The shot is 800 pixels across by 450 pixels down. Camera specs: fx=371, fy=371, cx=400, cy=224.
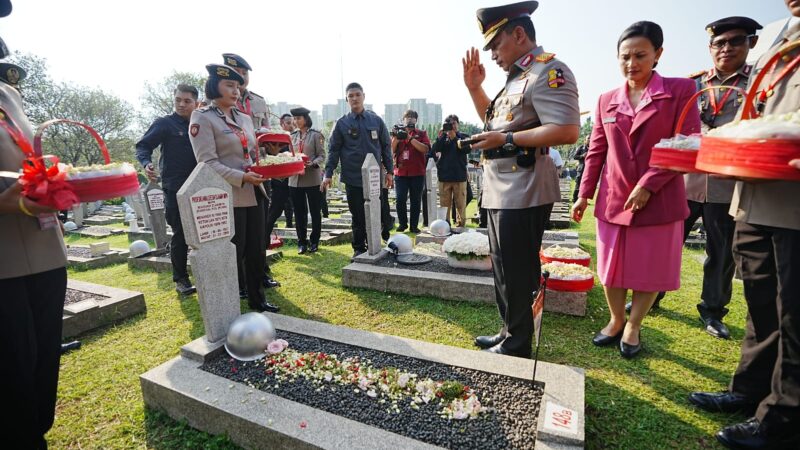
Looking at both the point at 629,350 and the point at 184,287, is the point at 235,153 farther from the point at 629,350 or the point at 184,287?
the point at 629,350

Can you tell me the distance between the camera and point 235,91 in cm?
365

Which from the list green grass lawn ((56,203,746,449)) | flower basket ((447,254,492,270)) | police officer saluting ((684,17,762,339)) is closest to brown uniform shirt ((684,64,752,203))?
police officer saluting ((684,17,762,339))

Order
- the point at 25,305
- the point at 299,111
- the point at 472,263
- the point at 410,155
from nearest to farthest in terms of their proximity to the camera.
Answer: the point at 25,305, the point at 472,263, the point at 299,111, the point at 410,155

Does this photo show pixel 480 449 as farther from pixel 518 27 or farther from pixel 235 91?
pixel 235 91

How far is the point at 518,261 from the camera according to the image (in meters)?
2.65

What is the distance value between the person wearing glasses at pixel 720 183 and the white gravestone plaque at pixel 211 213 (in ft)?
13.5

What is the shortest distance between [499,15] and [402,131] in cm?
535

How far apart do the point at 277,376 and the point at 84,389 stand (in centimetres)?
164


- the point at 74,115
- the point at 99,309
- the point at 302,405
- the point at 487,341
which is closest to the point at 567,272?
the point at 487,341

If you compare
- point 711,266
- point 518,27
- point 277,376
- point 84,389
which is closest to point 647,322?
point 711,266

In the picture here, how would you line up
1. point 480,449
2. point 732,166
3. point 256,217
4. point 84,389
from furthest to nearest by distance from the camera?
point 256,217 < point 84,389 < point 480,449 < point 732,166

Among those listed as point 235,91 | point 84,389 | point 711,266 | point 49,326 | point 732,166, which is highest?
point 235,91

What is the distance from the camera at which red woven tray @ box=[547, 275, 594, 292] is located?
3.74 m

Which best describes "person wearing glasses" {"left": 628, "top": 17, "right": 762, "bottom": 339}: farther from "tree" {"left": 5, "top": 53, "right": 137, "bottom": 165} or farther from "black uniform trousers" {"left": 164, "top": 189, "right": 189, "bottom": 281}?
"tree" {"left": 5, "top": 53, "right": 137, "bottom": 165}
